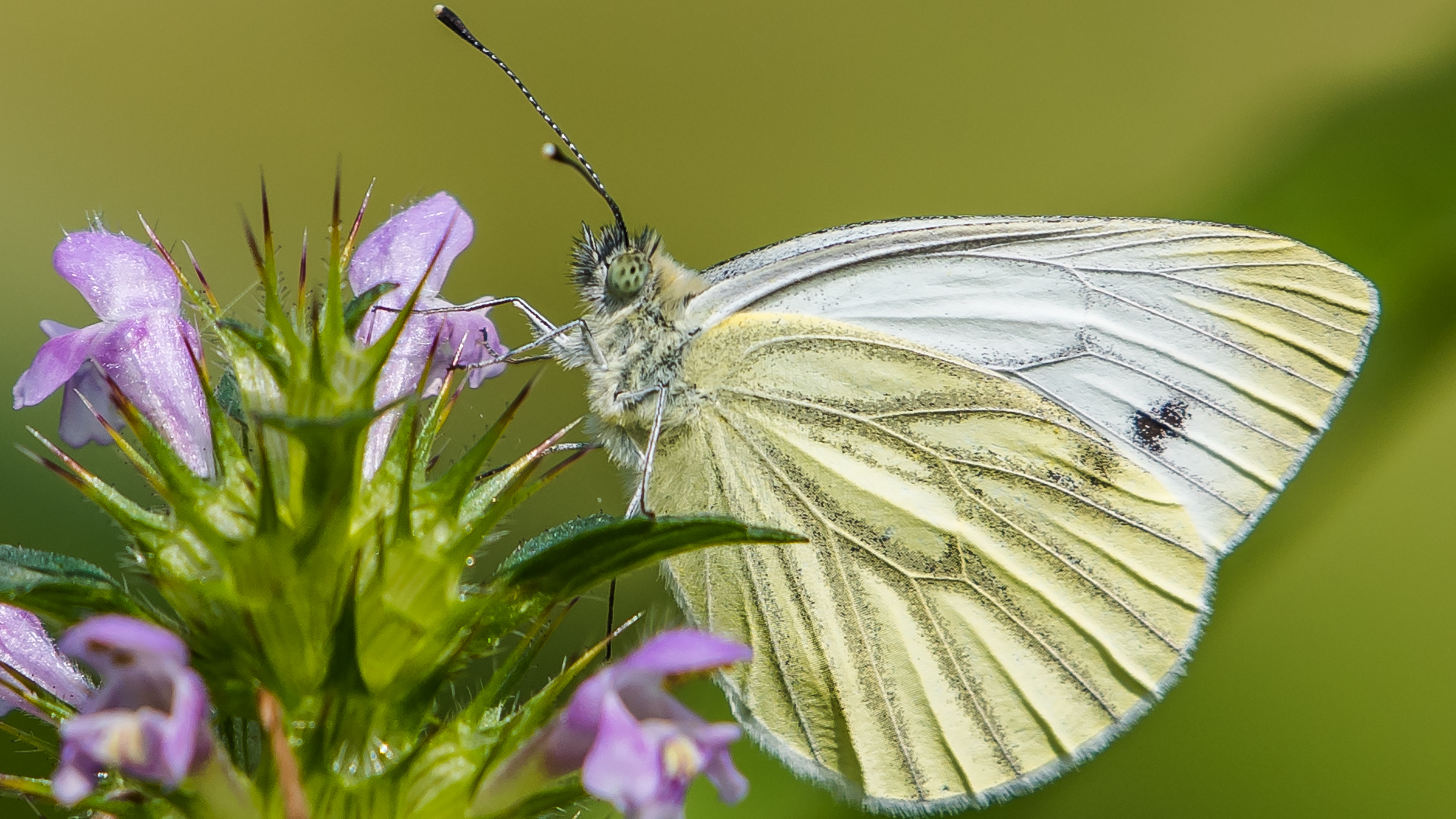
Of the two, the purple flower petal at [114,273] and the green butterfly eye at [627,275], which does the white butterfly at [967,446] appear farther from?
the purple flower petal at [114,273]

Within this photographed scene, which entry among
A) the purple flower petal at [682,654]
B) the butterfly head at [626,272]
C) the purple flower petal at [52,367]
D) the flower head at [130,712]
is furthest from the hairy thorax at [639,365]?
the flower head at [130,712]

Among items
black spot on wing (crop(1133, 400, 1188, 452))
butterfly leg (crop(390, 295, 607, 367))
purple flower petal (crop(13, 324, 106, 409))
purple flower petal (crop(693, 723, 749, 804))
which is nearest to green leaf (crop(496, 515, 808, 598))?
purple flower petal (crop(693, 723, 749, 804))

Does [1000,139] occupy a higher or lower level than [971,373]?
higher

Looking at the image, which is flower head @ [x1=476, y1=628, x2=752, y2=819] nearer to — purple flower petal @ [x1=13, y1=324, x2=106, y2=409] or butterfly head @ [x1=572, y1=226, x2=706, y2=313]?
purple flower petal @ [x1=13, y1=324, x2=106, y2=409]

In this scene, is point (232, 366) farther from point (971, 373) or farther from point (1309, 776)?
point (1309, 776)

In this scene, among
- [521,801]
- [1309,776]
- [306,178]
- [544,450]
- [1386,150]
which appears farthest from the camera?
[306,178]

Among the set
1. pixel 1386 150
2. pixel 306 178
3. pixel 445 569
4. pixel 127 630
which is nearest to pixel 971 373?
pixel 1386 150

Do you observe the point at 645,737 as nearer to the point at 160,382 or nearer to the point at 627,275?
the point at 160,382
